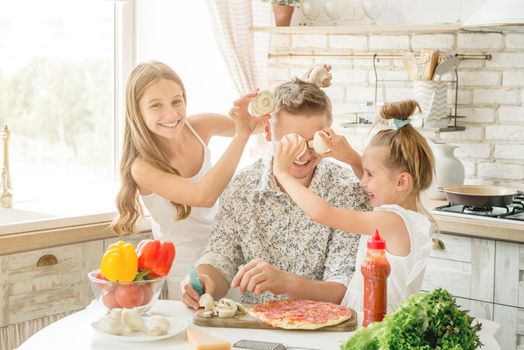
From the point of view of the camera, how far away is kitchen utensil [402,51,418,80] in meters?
3.84

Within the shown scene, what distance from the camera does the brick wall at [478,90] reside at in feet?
12.2

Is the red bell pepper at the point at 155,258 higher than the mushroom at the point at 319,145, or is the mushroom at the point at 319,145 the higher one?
Answer: the mushroom at the point at 319,145

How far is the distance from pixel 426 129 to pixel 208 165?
1.24 meters

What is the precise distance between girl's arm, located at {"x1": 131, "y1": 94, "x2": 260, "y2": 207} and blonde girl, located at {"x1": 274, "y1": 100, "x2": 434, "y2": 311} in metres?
0.26

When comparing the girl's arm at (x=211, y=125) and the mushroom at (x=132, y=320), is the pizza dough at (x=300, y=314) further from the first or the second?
the girl's arm at (x=211, y=125)

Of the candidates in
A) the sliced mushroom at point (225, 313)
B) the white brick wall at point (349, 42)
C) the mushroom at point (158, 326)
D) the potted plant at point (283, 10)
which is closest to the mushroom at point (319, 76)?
the sliced mushroom at point (225, 313)

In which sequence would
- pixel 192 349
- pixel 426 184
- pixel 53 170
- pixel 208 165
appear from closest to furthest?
pixel 192 349
pixel 426 184
pixel 208 165
pixel 53 170

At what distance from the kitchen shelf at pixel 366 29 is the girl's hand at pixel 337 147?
1294 millimetres

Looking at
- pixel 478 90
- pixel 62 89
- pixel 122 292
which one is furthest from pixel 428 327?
pixel 62 89

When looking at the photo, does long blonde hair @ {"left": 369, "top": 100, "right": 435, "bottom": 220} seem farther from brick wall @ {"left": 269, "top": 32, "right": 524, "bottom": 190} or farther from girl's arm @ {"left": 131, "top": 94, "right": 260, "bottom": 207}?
brick wall @ {"left": 269, "top": 32, "right": 524, "bottom": 190}

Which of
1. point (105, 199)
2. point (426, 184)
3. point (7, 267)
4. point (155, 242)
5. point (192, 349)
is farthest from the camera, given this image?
point (105, 199)

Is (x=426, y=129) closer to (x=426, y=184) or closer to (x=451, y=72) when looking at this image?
(x=451, y=72)

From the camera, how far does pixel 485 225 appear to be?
312 centimetres

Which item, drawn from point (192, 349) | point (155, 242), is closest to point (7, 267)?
point (155, 242)
